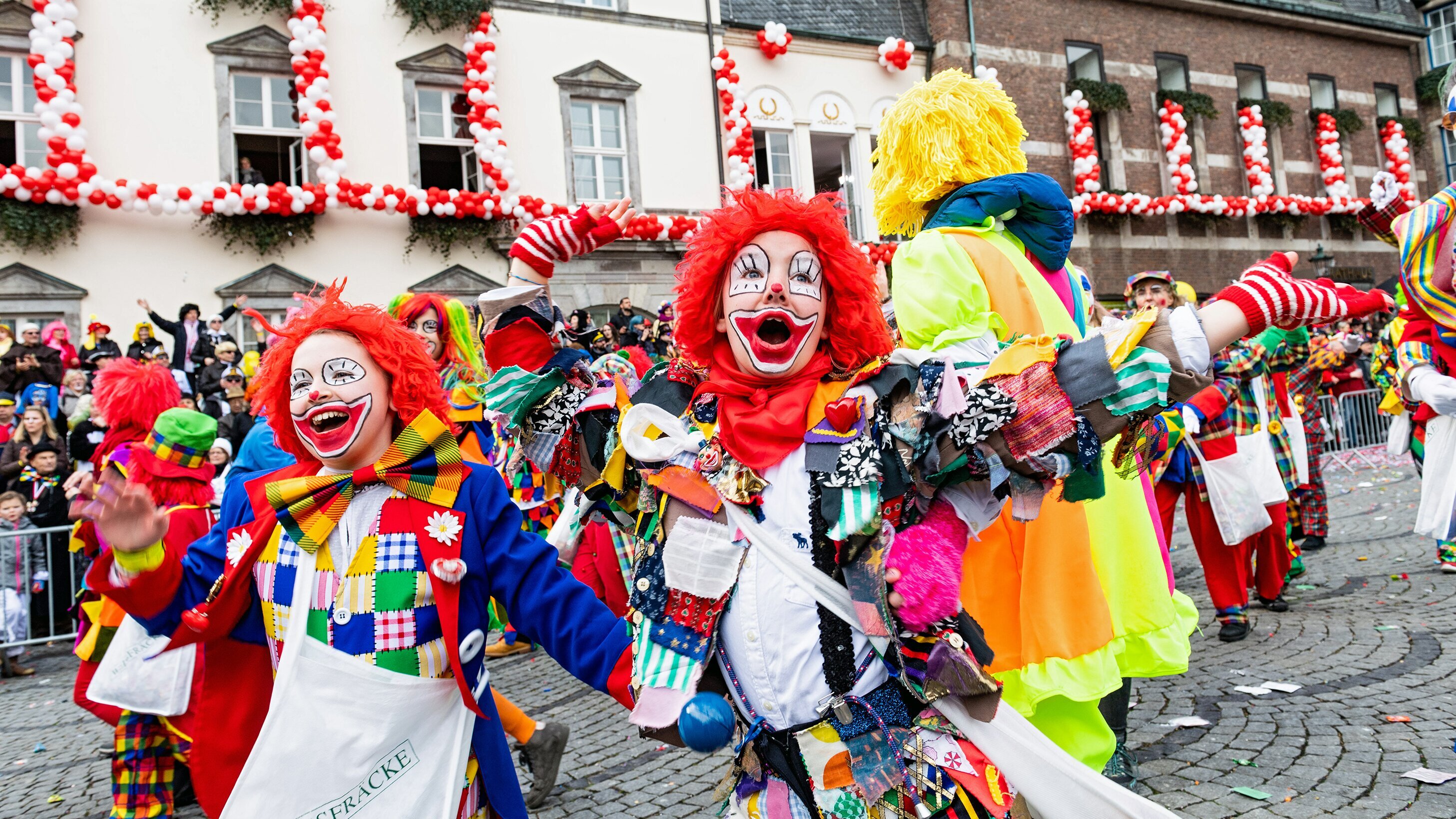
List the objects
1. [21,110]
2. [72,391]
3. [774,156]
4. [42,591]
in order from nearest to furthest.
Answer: [42,591], [72,391], [21,110], [774,156]

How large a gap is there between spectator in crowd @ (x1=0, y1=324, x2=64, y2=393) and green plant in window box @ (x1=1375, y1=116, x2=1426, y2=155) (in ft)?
86.7

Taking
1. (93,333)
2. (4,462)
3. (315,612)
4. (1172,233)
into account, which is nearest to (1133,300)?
(315,612)

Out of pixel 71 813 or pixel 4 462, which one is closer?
pixel 71 813

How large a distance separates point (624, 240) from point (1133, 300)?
9545 mm

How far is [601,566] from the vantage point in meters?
5.16

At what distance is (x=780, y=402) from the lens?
199 cm

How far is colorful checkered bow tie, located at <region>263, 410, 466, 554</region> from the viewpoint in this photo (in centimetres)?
226

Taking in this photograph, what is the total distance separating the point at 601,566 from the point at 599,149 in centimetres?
1131

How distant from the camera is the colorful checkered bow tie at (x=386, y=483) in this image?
226 centimetres

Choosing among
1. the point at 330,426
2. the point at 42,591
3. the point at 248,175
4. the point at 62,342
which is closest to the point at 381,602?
the point at 330,426

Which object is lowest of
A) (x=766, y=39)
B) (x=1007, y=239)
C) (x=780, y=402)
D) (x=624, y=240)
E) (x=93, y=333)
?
(x=780, y=402)

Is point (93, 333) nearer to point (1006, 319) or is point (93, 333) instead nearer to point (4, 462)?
point (4, 462)

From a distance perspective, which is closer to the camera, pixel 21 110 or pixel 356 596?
pixel 356 596

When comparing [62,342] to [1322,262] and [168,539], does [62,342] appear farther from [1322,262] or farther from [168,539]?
[1322,262]
